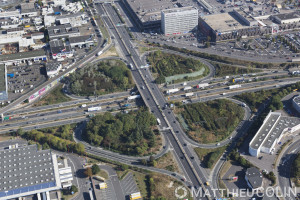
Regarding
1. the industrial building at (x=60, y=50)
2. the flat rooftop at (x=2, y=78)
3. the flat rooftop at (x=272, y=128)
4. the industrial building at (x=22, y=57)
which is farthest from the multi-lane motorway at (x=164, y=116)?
the flat rooftop at (x=2, y=78)

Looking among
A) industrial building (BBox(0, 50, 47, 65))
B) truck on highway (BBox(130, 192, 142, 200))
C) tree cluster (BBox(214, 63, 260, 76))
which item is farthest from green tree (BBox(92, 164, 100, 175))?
industrial building (BBox(0, 50, 47, 65))

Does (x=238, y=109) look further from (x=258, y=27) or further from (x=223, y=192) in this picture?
(x=258, y=27)

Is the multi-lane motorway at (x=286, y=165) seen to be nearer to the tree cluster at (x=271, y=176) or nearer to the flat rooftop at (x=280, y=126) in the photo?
the tree cluster at (x=271, y=176)

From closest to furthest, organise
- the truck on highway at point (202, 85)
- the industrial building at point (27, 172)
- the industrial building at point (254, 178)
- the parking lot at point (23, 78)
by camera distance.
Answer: the industrial building at point (27, 172)
the industrial building at point (254, 178)
the truck on highway at point (202, 85)
the parking lot at point (23, 78)

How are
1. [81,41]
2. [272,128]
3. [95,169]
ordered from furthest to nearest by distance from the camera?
[81,41]
[272,128]
[95,169]

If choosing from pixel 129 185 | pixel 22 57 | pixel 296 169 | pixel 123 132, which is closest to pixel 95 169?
pixel 129 185

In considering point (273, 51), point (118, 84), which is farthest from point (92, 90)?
point (273, 51)

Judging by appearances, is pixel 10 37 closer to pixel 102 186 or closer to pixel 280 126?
pixel 102 186
